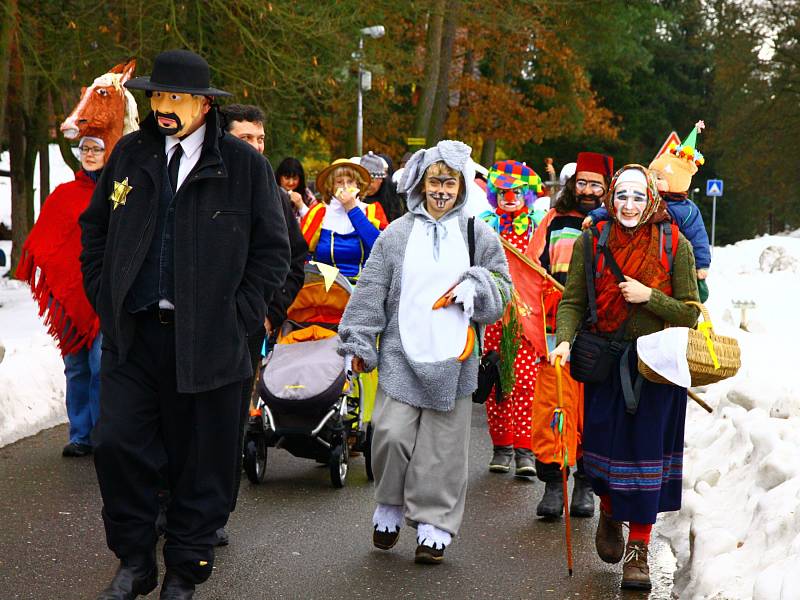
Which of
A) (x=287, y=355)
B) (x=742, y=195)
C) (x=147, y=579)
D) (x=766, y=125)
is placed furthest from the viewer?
(x=742, y=195)

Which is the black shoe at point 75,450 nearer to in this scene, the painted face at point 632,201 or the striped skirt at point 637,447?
the striped skirt at point 637,447

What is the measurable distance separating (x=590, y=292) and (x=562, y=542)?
143 centimetres

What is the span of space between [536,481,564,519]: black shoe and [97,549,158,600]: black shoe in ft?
9.08

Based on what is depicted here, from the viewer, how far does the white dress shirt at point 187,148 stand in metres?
4.93

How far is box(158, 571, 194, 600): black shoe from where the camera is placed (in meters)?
4.84

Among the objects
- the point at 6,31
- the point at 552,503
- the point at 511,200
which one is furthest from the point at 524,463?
the point at 6,31

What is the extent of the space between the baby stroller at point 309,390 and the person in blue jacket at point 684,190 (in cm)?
202

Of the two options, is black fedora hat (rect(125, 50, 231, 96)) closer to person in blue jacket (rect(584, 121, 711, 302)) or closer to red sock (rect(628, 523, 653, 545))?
red sock (rect(628, 523, 653, 545))

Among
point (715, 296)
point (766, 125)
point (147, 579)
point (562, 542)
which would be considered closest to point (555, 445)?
point (562, 542)

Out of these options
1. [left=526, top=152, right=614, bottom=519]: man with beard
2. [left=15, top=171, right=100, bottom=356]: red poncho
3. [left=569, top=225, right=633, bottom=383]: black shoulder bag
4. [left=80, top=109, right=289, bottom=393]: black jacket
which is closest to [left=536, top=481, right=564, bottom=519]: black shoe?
[left=526, top=152, right=614, bottom=519]: man with beard

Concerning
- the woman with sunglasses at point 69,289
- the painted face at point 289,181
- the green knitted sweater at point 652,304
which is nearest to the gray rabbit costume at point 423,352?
the green knitted sweater at point 652,304

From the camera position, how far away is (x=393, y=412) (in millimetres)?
6242

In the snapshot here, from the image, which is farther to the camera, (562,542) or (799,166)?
(799,166)

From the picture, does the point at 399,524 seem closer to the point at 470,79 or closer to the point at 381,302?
the point at 381,302
